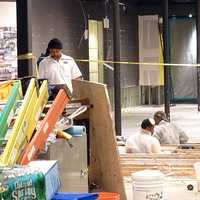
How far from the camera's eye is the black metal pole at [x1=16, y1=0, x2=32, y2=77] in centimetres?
652

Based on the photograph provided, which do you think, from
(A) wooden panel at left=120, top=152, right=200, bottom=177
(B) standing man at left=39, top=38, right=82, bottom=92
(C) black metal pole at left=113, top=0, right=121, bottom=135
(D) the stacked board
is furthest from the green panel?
(C) black metal pole at left=113, top=0, right=121, bottom=135

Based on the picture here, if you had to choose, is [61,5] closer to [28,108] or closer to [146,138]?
[146,138]

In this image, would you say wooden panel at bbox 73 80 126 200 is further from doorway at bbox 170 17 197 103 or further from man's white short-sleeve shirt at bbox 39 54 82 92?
doorway at bbox 170 17 197 103

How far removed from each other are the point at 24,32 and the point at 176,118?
321 inches

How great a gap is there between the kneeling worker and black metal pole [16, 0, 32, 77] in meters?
1.58

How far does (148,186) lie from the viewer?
5176 mm

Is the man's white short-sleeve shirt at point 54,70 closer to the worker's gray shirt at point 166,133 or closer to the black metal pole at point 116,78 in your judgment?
the worker's gray shirt at point 166,133

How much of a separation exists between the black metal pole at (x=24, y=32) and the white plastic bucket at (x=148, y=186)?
208cm

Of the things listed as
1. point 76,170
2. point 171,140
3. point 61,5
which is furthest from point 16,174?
point 61,5

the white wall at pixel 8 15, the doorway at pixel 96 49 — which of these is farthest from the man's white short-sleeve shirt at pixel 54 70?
the doorway at pixel 96 49

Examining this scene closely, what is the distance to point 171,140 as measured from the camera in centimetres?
873

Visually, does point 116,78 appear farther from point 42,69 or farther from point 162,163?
point 162,163

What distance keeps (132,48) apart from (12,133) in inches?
611

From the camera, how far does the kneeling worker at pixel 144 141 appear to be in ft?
24.1
